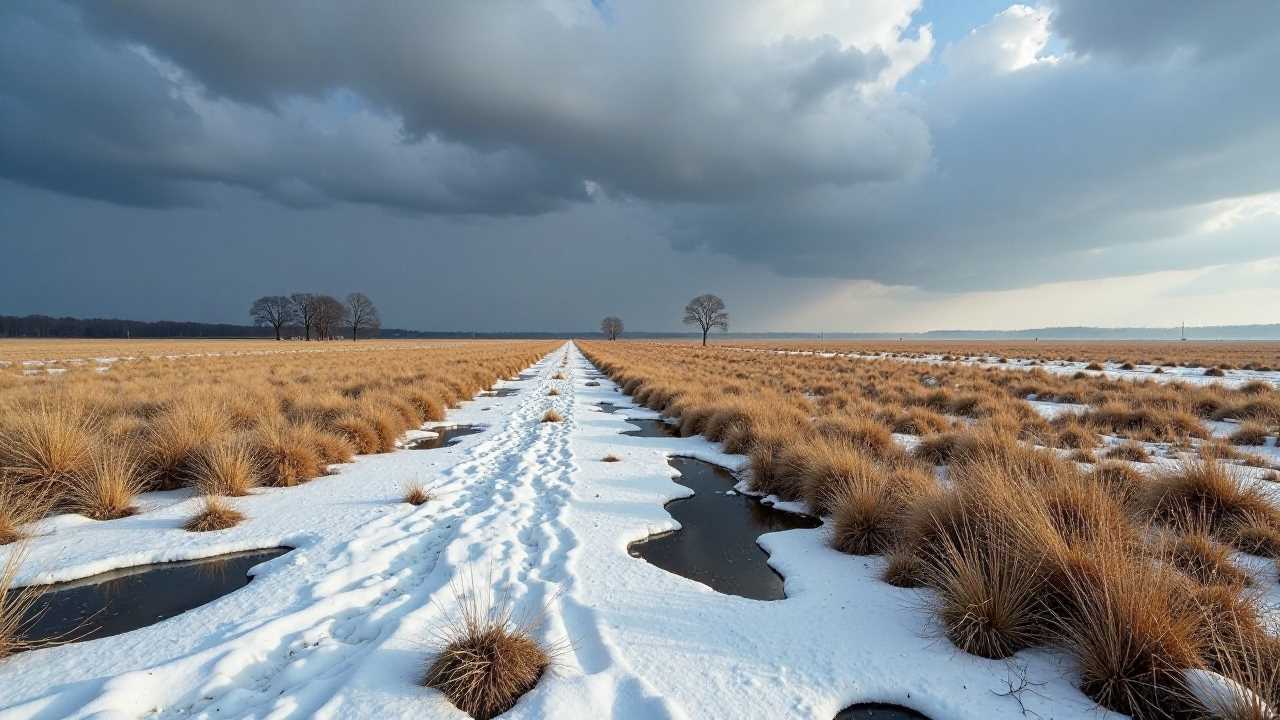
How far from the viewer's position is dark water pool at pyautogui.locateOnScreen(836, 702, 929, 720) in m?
2.73

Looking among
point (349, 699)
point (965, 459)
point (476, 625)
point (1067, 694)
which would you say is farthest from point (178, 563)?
point (965, 459)

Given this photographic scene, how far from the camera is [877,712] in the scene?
277 cm

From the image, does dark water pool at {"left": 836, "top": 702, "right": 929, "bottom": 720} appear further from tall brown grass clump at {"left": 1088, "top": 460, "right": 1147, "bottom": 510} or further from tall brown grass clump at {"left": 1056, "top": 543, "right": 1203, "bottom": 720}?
tall brown grass clump at {"left": 1088, "top": 460, "right": 1147, "bottom": 510}

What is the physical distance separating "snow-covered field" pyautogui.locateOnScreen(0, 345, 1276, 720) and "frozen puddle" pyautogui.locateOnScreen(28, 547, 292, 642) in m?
0.18

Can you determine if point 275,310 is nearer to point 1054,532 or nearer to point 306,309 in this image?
point 306,309

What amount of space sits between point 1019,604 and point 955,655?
567 millimetres

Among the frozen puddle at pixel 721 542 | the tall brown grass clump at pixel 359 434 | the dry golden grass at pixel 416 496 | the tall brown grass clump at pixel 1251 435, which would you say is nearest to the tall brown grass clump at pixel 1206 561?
the frozen puddle at pixel 721 542

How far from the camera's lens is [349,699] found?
8.60 ft

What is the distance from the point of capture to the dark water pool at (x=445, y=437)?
955 cm

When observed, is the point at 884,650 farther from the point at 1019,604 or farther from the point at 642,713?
the point at 642,713

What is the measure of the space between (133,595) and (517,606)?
3126mm

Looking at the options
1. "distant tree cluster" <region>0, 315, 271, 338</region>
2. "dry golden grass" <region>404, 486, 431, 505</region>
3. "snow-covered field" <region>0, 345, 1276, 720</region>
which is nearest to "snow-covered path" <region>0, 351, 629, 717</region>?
"snow-covered field" <region>0, 345, 1276, 720</region>

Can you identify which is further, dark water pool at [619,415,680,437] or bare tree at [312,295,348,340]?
bare tree at [312,295,348,340]

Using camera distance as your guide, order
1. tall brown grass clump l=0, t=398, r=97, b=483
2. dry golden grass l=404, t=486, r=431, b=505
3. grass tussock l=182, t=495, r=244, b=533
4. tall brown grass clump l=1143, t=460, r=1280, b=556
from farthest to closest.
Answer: dry golden grass l=404, t=486, r=431, b=505 → tall brown grass clump l=0, t=398, r=97, b=483 → grass tussock l=182, t=495, r=244, b=533 → tall brown grass clump l=1143, t=460, r=1280, b=556
